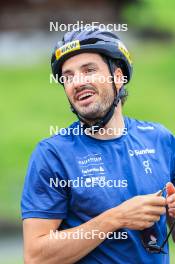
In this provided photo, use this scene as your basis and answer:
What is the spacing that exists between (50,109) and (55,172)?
35.0 feet

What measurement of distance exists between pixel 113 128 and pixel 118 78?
0.92ft

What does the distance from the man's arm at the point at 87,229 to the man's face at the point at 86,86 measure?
19.9 inches

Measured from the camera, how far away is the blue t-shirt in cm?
453

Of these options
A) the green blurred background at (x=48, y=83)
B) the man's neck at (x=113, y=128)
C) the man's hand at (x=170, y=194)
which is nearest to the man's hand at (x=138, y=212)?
the man's hand at (x=170, y=194)

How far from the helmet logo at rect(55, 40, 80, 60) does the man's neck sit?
39 cm

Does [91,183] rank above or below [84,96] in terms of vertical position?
below

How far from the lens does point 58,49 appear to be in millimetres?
4789

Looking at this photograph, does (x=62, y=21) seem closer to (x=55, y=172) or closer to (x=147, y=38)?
(x=147, y=38)

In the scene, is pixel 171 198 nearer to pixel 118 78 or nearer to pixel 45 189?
pixel 45 189

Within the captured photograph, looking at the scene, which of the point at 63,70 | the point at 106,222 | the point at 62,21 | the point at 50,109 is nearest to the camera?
the point at 106,222

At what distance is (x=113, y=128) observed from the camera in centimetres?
479

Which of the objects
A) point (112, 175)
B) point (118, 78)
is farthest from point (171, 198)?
point (118, 78)

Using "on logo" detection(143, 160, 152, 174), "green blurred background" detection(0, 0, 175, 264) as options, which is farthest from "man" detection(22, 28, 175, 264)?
"green blurred background" detection(0, 0, 175, 264)

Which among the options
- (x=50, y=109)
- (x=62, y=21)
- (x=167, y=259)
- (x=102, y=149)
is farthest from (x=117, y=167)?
(x=62, y=21)
